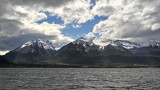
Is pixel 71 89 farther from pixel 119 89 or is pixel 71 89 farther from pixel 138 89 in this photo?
pixel 138 89

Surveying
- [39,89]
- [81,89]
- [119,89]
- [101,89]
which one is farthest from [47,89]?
[119,89]

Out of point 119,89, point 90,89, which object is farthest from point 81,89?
point 119,89

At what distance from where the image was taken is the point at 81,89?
75.2 m

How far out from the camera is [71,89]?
75.2 metres

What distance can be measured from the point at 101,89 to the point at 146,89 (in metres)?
17.6

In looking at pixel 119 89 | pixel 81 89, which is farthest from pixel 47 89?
pixel 119 89

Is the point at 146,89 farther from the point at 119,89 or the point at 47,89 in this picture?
the point at 47,89

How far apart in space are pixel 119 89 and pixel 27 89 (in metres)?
35.4

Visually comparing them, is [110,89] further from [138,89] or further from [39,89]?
[39,89]

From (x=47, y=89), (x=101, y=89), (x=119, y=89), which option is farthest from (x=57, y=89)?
(x=119, y=89)

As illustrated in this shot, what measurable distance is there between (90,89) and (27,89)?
24.2 metres

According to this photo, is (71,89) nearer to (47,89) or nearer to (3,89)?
(47,89)

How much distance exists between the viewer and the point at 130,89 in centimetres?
7469

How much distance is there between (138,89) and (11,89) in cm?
4887
